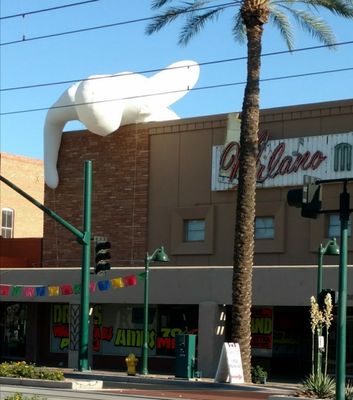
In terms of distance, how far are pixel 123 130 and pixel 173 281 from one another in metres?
7.49

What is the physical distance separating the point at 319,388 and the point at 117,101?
64.9 ft

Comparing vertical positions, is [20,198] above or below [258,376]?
above

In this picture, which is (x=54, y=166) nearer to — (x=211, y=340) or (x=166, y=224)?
(x=166, y=224)

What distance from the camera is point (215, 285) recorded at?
115 ft

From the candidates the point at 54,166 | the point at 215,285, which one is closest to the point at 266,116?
the point at 215,285

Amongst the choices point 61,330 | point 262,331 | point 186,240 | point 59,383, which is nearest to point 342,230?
point 59,383

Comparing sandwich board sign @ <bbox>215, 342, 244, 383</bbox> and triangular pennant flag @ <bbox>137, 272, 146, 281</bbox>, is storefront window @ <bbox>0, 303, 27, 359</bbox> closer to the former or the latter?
triangular pennant flag @ <bbox>137, 272, 146, 281</bbox>

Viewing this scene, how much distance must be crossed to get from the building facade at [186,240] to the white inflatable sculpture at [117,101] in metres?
0.76

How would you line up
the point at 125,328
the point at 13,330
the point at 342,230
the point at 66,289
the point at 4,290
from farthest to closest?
the point at 13,330
the point at 4,290
the point at 125,328
the point at 66,289
the point at 342,230

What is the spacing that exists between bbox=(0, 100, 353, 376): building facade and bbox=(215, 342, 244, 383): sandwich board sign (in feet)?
15.0

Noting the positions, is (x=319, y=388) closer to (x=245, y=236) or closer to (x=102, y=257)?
(x=245, y=236)

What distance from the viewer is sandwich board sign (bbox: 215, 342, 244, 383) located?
28766mm

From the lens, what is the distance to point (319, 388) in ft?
70.7

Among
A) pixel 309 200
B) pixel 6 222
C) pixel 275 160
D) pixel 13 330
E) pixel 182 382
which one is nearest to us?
pixel 309 200
